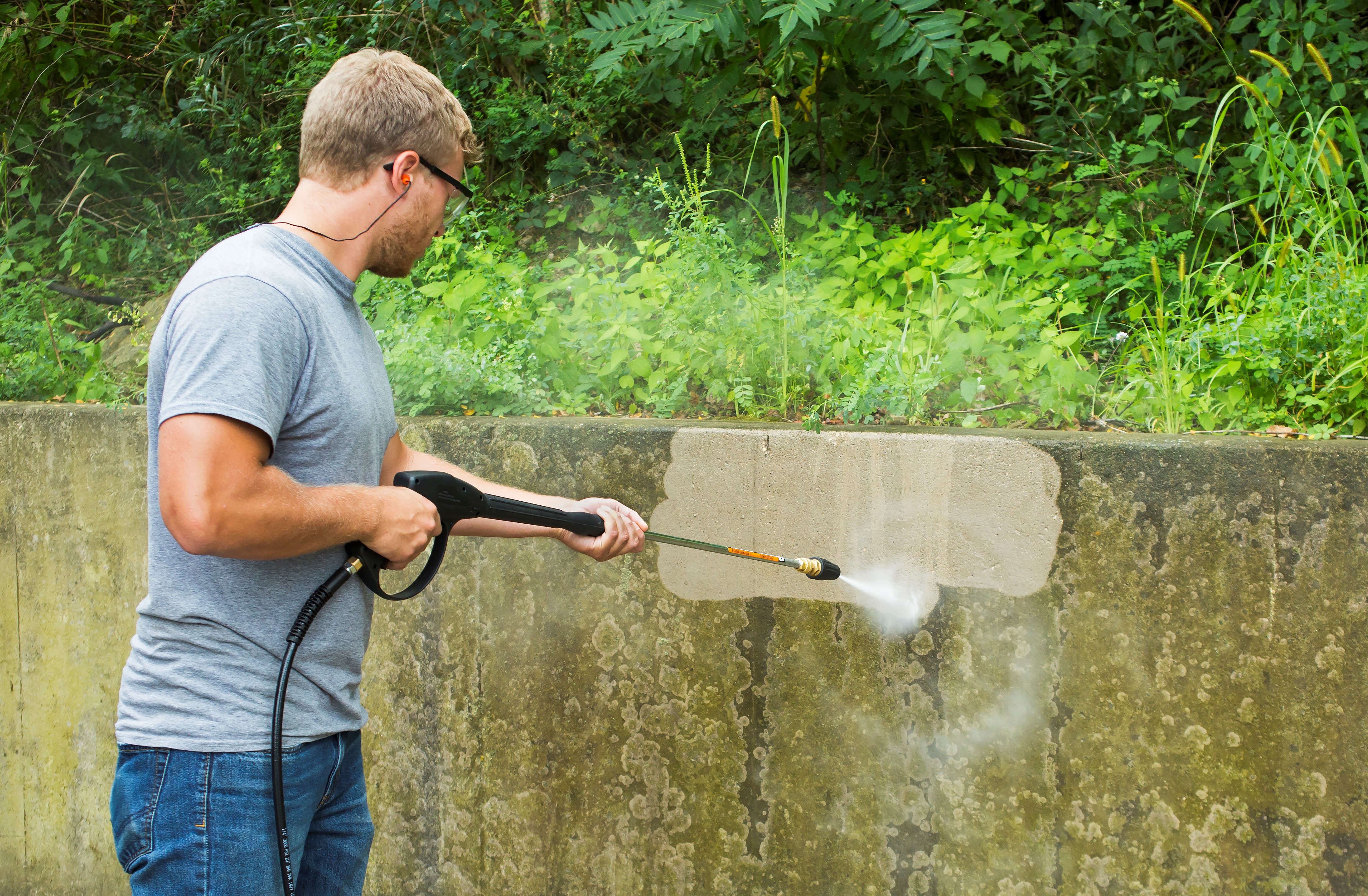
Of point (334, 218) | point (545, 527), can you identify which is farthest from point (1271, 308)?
point (334, 218)

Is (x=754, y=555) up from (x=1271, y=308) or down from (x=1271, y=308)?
down

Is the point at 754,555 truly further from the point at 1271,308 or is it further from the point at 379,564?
the point at 1271,308

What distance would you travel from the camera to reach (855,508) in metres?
2.61

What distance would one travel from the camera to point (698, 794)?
2.68 metres

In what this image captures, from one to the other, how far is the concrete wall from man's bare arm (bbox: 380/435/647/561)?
0.57 m

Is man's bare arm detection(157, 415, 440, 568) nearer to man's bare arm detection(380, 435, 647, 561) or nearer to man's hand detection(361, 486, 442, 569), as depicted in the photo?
man's hand detection(361, 486, 442, 569)

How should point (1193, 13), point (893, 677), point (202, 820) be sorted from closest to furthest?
point (202, 820) → point (893, 677) → point (1193, 13)

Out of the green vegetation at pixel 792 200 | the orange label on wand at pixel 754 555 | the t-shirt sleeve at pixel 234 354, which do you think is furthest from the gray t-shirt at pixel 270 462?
the green vegetation at pixel 792 200

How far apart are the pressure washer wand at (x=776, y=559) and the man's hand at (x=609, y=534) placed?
51 millimetres

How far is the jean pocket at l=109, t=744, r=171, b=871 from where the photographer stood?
5.05 feet

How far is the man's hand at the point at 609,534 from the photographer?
2125 millimetres

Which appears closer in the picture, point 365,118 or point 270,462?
point 270,462

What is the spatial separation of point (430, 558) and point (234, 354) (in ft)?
2.03

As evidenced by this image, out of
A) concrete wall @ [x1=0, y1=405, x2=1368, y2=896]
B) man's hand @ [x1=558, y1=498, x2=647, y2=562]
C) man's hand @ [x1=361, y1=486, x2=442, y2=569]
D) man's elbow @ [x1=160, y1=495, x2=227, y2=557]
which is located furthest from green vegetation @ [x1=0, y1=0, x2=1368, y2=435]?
man's elbow @ [x1=160, y1=495, x2=227, y2=557]
